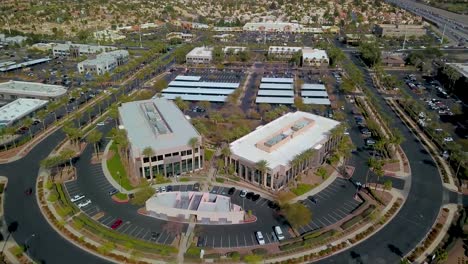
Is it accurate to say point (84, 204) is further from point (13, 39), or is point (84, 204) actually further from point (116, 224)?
point (13, 39)

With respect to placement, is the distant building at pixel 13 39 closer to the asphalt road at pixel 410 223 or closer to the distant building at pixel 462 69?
the asphalt road at pixel 410 223

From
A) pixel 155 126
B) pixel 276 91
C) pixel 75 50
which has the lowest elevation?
pixel 276 91

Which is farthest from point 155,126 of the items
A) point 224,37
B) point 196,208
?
point 224,37

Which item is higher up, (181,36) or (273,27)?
(273,27)

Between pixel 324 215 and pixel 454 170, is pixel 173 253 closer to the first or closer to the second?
pixel 324 215

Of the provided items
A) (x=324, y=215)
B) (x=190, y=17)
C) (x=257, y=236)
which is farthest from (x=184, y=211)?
(x=190, y=17)

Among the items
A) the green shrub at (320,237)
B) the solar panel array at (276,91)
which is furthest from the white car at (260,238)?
the solar panel array at (276,91)

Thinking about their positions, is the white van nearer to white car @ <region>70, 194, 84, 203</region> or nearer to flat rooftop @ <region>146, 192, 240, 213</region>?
flat rooftop @ <region>146, 192, 240, 213</region>
